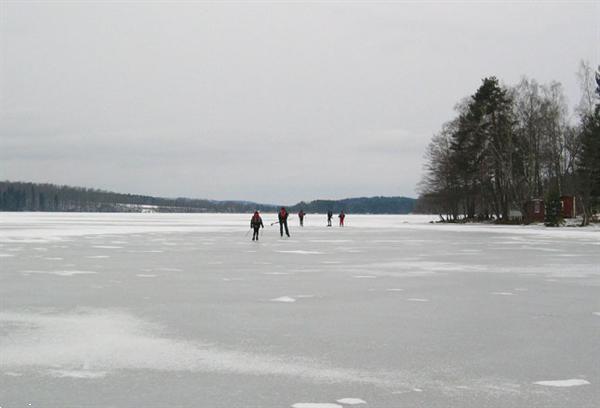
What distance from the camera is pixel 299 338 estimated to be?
301 inches

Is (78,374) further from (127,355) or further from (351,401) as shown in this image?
(351,401)

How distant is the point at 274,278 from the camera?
47.8 feet

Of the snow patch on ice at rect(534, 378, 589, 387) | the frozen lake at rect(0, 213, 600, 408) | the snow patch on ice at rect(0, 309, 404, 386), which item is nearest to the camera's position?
the frozen lake at rect(0, 213, 600, 408)

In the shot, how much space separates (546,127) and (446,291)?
56.2 meters

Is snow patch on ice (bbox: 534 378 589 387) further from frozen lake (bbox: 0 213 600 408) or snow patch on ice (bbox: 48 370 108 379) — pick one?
snow patch on ice (bbox: 48 370 108 379)

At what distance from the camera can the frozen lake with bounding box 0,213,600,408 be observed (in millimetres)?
5328

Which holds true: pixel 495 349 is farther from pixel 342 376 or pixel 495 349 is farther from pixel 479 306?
pixel 479 306

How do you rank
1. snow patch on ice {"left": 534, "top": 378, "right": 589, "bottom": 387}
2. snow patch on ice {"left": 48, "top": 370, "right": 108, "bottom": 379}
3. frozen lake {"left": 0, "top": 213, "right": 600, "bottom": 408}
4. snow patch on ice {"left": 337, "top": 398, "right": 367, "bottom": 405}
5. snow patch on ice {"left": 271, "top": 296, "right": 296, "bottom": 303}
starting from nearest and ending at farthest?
snow patch on ice {"left": 337, "top": 398, "right": 367, "bottom": 405} < frozen lake {"left": 0, "top": 213, "right": 600, "bottom": 408} < snow patch on ice {"left": 534, "top": 378, "right": 589, "bottom": 387} < snow patch on ice {"left": 48, "top": 370, "right": 108, "bottom": 379} < snow patch on ice {"left": 271, "top": 296, "right": 296, "bottom": 303}

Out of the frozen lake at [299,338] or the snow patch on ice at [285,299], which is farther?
the snow patch on ice at [285,299]

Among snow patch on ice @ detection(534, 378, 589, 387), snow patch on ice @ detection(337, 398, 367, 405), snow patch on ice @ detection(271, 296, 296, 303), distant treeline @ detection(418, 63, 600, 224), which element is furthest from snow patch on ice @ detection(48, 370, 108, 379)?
distant treeline @ detection(418, 63, 600, 224)

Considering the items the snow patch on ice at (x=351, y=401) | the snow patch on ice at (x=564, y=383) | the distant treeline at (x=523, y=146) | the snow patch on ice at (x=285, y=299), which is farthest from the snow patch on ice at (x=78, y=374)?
the distant treeline at (x=523, y=146)

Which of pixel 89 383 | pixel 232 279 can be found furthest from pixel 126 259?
pixel 89 383

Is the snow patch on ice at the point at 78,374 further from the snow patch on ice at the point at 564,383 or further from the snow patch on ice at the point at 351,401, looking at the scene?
the snow patch on ice at the point at 564,383

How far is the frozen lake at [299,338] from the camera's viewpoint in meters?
5.33
